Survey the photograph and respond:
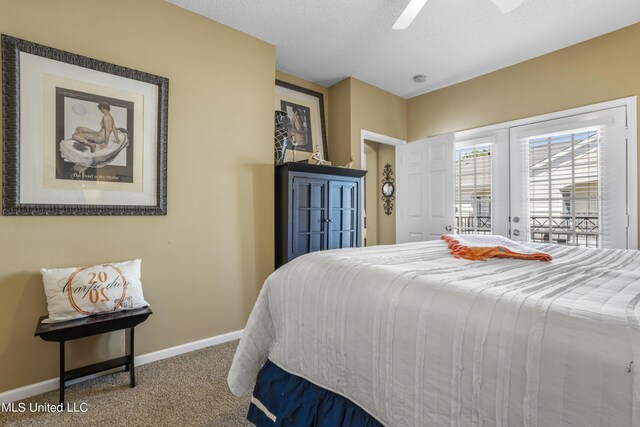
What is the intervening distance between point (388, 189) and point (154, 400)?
3.82 metres

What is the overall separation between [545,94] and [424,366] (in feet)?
11.5

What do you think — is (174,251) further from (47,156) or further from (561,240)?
(561,240)

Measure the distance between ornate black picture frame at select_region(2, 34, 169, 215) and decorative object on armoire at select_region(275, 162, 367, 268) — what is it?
3.47ft

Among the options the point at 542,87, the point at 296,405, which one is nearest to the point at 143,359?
the point at 296,405

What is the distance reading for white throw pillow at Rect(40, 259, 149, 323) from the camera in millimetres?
1845

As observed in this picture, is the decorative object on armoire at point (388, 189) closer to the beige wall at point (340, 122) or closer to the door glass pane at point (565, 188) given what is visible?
the beige wall at point (340, 122)

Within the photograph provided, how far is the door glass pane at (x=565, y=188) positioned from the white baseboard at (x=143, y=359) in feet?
10.7

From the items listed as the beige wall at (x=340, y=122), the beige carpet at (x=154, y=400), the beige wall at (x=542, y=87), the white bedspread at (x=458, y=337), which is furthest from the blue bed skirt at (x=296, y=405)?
the beige wall at (x=542, y=87)

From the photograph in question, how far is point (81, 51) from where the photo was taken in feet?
6.80

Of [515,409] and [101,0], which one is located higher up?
Answer: [101,0]

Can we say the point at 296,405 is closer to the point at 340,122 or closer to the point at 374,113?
the point at 340,122

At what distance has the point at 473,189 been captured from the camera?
12.5ft

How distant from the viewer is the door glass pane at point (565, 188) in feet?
9.63

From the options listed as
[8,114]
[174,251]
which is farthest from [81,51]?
[174,251]
